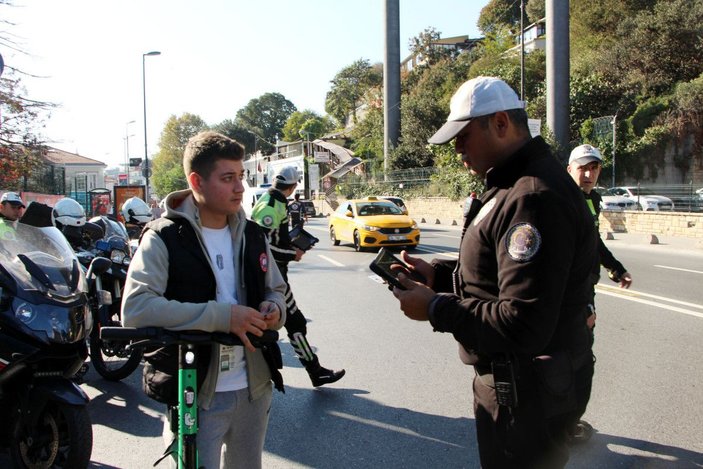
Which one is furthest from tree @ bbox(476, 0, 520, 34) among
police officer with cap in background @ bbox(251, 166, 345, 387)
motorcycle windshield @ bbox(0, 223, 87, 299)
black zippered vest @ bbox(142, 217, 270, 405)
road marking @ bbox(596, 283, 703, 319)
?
black zippered vest @ bbox(142, 217, 270, 405)

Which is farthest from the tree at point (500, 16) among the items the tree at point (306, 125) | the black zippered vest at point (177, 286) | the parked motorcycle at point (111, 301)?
the black zippered vest at point (177, 286)

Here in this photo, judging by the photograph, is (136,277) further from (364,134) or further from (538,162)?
(364,134)

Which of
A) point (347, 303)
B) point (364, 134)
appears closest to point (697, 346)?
point (347, 303)

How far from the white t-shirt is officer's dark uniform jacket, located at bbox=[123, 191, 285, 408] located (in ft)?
0.09

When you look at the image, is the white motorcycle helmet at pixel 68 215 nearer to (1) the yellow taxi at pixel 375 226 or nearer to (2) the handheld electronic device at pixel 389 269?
(2) the handheld electronic device at pixel 389 269

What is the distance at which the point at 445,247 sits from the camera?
16.7m

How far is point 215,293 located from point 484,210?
109cm

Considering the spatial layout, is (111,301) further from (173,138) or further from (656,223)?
(173,138)

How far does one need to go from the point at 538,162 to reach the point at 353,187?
1774 inches

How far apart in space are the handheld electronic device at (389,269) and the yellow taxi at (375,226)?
536 inches

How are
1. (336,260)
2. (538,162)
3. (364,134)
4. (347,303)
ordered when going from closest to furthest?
(538,162), (347,303), (336,260), (364,134)

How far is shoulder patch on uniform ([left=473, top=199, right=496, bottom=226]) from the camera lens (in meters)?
1.96

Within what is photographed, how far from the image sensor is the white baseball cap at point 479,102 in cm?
198

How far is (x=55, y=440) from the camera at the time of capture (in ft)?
10.5
